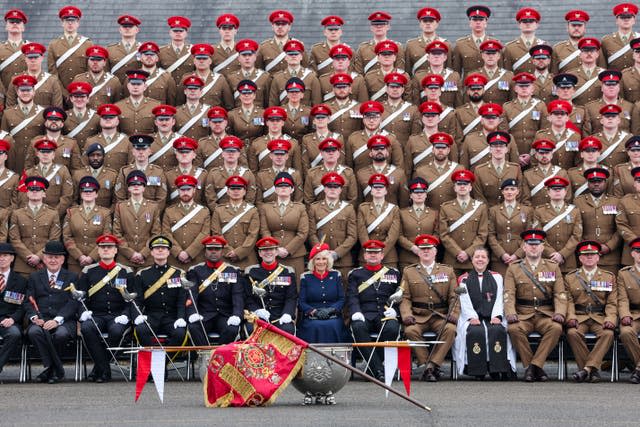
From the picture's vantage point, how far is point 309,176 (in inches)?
761

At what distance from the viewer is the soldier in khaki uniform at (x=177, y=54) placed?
69.6 feet

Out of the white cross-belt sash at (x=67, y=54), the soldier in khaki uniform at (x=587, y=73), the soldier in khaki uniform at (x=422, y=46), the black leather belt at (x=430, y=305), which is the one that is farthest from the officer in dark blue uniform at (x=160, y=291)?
the soldier in khaki uniform at (x=587, y=73)

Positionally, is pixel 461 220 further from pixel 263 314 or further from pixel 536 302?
pixel 263 314

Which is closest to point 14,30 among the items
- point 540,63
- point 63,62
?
point 63,62

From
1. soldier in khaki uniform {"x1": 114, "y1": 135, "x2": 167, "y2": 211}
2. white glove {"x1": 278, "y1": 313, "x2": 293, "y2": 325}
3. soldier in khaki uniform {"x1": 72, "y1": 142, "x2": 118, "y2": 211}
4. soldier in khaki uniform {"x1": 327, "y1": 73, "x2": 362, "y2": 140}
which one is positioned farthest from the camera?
soldier in khaki uniform {"x1": 327, "y1": 73, "x2": 362, "y2": 140}

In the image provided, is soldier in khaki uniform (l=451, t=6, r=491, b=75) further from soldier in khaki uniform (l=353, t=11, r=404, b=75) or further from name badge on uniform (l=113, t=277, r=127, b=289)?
name badge on uniform (l=113, t=277, r=127, b=289)

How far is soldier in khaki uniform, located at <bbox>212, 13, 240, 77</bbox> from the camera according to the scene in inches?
833

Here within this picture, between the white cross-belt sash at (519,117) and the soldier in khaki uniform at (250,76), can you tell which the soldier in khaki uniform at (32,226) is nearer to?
the soldier in khaki uniform at (250,76)

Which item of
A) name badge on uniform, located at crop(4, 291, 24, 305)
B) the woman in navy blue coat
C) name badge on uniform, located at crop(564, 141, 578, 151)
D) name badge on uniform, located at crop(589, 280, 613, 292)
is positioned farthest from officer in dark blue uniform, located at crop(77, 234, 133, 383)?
name badge on uniform, located at crop(564, 141, 578, 151)

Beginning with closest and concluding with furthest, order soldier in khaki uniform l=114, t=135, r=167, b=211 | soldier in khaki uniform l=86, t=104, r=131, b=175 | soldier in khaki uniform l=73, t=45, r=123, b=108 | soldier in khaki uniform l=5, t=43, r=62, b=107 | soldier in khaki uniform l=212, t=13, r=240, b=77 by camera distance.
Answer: soldier in khaki uniform l=114, t=135, r=167, b=211
soldier in khaki uniform l=86, t=104, r=131, b=175
soldier in khaki uniform l=5, t=43, r=62, b=107
soldier in khaki uniform l=73, t=45, r=123, b=108
soldier in khaki uniform l=212, t=13, r=240, b=77

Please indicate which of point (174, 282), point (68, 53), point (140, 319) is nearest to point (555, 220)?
point (174, 282)

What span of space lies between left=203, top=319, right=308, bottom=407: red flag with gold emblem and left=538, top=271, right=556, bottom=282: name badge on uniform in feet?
13.3

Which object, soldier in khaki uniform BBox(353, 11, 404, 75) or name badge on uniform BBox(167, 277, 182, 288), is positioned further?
soldier in khaki uniform BBox(353, 11, 404, 75)

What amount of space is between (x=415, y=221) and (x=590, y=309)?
2160 millimetres
